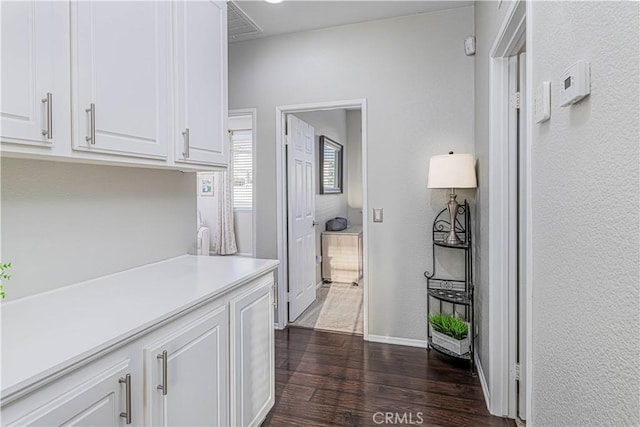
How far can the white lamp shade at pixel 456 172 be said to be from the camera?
260 cm

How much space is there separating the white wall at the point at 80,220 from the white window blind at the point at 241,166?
4.38 m

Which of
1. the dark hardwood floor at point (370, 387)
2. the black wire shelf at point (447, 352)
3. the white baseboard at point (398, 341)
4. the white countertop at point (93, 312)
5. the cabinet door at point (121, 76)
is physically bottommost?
the dark hardwood floor at point (370, 387)

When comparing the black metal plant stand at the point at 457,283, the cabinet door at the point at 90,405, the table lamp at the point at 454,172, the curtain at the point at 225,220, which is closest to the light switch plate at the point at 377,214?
the black metal plant stand at the point at 457,283

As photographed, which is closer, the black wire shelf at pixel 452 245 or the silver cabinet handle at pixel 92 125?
the silver cabinet handle at pixel 92 125

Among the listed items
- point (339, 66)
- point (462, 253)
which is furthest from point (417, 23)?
point (462, 253)

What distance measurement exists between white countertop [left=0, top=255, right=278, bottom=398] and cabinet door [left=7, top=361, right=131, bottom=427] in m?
0.08

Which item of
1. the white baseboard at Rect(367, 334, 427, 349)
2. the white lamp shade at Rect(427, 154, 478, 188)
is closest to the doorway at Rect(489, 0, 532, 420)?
the white lamp shade at Rect(427, 154, 478, 188)

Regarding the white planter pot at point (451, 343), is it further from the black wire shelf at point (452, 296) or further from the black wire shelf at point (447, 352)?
the black wire shelf at point (452, 296)

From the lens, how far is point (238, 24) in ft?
10.4

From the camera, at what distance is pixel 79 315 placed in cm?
117

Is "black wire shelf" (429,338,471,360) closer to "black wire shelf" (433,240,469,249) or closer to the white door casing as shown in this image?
the white door casing

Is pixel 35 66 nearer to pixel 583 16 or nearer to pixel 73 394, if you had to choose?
pixel 73 394

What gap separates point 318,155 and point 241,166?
205cm

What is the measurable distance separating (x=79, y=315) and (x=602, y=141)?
1495 millimetres
